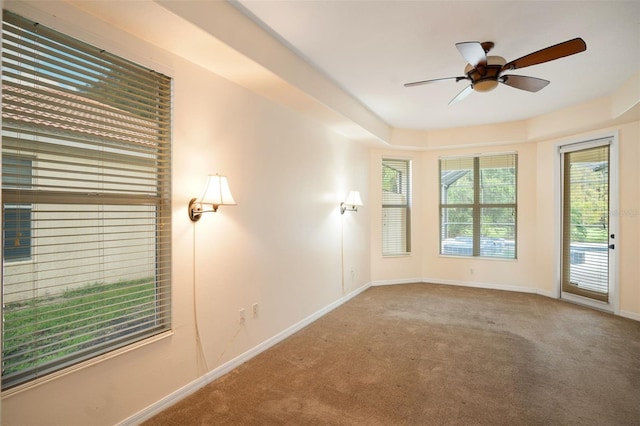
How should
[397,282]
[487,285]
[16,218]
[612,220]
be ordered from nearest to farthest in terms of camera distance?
[16,218], [612,220], [487,285], [397,282]

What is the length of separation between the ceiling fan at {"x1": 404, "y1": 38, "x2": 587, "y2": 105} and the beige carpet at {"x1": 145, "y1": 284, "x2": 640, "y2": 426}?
2.41 m

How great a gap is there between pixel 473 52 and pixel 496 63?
0.50 metres

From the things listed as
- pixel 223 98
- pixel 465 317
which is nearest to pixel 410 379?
pixel 465 317

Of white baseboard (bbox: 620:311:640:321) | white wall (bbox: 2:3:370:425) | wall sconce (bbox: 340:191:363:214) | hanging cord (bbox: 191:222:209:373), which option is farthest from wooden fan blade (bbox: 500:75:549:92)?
white baseboard (bbox: 620:311:640:321)

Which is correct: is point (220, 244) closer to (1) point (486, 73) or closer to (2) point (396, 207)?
(1) point (486, 73)

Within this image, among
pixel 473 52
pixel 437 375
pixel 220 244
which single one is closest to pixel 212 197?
pixel 220 244

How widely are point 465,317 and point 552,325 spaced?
0.93 m

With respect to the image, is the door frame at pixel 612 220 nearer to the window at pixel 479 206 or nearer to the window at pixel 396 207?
the window at pixel 479 206

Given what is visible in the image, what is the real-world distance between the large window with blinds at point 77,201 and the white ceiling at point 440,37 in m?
1.07

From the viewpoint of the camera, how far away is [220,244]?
8.80 feet

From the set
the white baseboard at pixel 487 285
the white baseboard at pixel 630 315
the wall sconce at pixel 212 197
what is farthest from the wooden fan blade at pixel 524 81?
the white baseboard at pixel 487 285

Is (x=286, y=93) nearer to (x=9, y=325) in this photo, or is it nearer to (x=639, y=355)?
(x=9, y=325)

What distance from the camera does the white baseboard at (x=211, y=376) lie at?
209 centimetres

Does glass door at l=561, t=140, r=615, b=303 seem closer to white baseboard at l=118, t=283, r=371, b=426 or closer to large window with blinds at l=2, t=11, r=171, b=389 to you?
white baseboard at l=118, t=283, r=371, b=426
